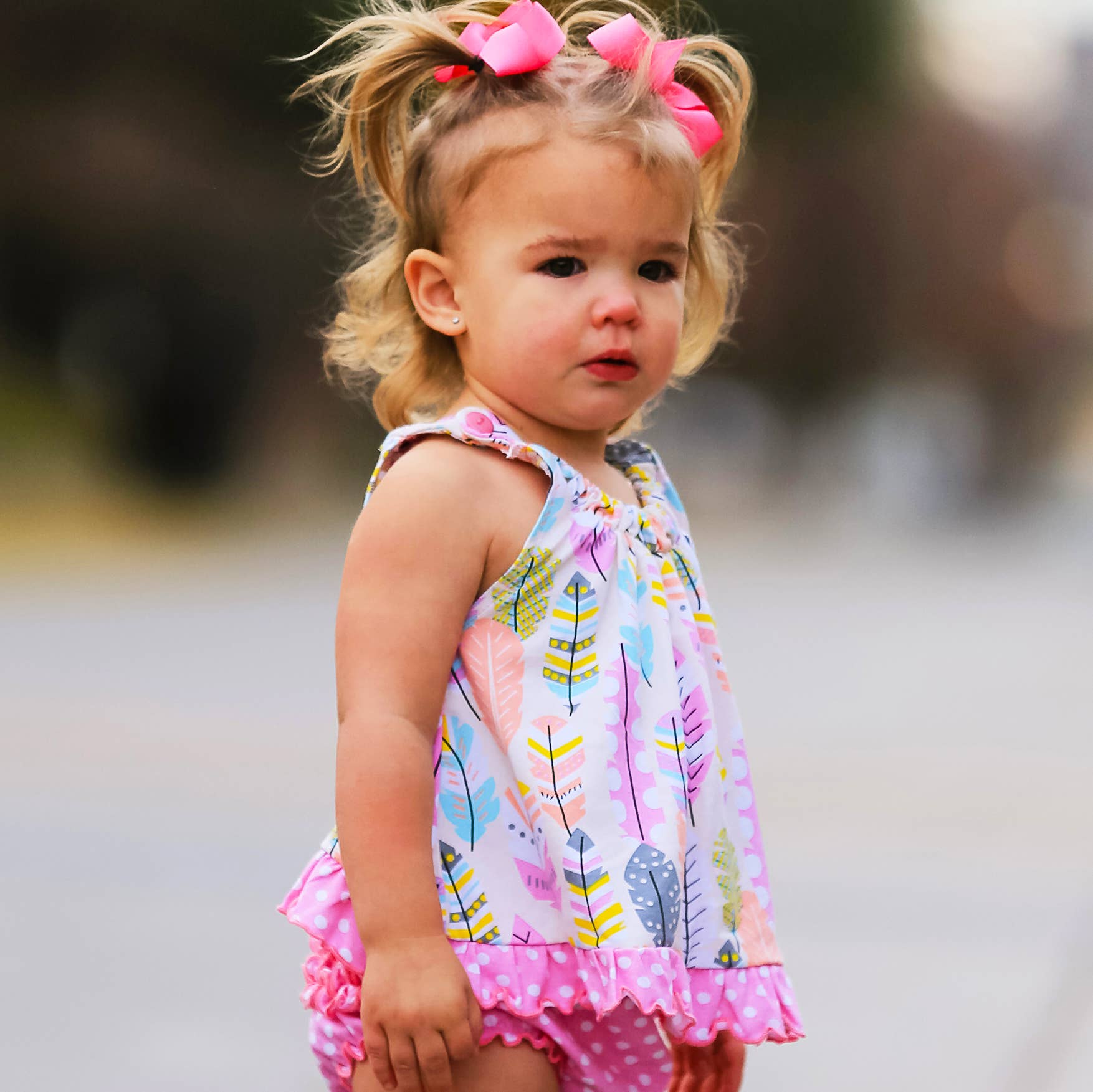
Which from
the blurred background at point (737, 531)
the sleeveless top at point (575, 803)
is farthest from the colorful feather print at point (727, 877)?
the blurred background at point (737, 531)

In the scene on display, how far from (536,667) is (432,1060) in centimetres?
40

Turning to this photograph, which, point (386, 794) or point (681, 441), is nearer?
point (386, 794)

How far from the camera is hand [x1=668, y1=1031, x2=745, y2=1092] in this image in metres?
1.92

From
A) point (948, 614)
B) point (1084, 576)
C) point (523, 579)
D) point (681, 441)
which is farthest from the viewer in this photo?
point (681, 441)

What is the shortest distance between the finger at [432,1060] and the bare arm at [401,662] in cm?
10

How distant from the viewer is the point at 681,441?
21.5 m

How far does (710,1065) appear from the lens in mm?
1948

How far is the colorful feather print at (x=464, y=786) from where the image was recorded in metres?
1.73

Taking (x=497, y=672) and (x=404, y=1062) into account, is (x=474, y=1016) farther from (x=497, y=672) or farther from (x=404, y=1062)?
(x=497, y=672)

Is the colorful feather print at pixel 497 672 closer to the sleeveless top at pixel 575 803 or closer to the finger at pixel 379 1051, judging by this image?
the sleeveless top at pixel 575 803

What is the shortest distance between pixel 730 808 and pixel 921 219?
85.3ft

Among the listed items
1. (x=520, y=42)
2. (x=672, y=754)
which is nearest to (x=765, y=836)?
(x=672, y=754)

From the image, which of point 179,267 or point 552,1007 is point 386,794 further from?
point 179,267

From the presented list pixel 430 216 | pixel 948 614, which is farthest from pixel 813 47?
pixel 430 216
